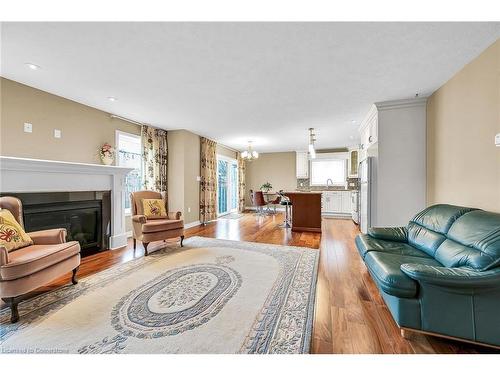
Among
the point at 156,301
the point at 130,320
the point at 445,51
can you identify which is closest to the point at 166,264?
the point at 156,301

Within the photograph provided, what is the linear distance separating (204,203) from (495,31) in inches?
231

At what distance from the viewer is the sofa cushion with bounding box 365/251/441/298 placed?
1542 mm

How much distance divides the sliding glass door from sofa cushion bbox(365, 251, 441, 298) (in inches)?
241

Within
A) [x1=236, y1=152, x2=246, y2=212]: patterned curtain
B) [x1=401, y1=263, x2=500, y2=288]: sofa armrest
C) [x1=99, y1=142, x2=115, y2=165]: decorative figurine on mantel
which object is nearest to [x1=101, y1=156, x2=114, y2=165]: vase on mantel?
[x1=99, y1=142, x2=115, y2=165]: decorative figurine on mantel

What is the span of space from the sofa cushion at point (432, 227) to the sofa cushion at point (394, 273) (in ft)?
0.74

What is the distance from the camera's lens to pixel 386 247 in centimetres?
243

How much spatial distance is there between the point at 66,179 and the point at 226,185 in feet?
17.6

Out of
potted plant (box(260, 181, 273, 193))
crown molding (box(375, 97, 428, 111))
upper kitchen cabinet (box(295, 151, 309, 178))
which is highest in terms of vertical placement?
crown molding (box(375, 97, 428, 111))

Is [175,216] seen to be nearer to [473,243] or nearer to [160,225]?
[160,225]

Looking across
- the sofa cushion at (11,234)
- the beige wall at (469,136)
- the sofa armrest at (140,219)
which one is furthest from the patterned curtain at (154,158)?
the beige wall at (469,136)

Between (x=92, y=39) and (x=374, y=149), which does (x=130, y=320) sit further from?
(x=374, y=149)

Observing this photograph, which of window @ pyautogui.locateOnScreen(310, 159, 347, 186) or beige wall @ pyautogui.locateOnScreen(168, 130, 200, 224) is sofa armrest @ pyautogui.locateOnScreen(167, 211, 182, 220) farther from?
window @ pyautogui.locateOnScreen(310, 159, 347, 186)

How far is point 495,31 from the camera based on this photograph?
1.94 meters

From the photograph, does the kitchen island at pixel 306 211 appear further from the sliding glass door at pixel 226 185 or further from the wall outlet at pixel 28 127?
the wall outlet at pixel 28 127
